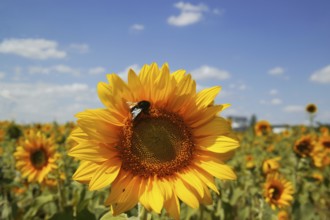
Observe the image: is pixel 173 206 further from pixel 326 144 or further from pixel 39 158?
pixel 326 144

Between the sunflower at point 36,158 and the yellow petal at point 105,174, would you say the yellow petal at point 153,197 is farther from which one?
the sunflower at point 36,158

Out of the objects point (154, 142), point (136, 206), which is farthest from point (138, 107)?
point (136, 206)

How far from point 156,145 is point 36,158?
3.24 metres

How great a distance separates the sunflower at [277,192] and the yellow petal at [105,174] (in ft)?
9.13

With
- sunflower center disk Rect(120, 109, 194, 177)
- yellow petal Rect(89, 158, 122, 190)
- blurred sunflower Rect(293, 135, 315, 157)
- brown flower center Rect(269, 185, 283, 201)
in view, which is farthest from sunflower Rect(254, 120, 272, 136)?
yellow petal Rect(89, 158, 122, 190)

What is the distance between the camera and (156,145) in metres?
2.61

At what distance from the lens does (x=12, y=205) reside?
174 inches

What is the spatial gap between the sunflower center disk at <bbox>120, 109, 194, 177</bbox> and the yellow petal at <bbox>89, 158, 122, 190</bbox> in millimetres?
96

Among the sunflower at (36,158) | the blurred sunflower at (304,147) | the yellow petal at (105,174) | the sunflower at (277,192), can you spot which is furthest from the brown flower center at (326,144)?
the yellow petal at (105,174)

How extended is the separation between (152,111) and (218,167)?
57cm

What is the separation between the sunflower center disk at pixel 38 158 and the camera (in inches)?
207

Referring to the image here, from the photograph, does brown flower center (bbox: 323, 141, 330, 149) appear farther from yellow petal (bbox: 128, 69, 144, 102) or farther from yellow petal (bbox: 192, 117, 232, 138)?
yellow petal (bbox: 128, 69, 144, 102)

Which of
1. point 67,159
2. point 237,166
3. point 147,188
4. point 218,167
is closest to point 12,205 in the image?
point 67,159

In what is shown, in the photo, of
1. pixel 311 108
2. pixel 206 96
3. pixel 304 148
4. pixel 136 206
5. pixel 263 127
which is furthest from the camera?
pixel 311 108
